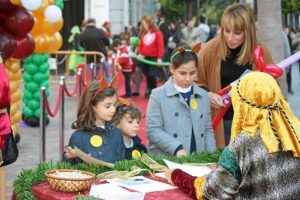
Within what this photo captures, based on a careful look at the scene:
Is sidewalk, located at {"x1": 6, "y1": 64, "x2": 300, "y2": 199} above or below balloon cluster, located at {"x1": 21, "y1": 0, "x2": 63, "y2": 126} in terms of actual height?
below

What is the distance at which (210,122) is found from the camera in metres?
5.76

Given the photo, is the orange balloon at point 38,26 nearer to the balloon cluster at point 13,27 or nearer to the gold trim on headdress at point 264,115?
the balloon cluster at point 13,27

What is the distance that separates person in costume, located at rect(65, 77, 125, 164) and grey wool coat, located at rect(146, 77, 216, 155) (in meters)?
0.34

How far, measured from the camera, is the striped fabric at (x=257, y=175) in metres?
3.63

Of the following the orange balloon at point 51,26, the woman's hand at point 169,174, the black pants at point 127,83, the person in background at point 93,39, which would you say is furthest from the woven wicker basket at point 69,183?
the person in background at point 93,39

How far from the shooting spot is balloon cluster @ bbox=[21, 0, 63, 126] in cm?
1073

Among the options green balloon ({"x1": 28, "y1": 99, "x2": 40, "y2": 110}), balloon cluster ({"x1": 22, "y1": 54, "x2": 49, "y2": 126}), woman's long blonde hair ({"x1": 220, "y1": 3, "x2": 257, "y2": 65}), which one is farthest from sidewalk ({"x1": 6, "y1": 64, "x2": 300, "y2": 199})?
woman's long blonde hair ({"x1": 220, "y1": 3, "x2": 257, "y2": 65})

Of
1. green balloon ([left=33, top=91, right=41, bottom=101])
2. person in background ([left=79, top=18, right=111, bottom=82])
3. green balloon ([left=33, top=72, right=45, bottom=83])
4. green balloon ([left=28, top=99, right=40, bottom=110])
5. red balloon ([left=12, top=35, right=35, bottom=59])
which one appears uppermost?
person in background ([left=79, top=18, right=111, bottom=82])

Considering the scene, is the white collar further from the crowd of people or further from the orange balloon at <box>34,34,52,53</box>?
the orange balloon at <box>34,34,52,53</box>

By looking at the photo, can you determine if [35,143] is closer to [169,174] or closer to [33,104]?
[33,104]

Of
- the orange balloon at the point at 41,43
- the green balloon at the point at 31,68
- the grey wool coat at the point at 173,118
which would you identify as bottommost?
the grey wool coat at the point at 173,118

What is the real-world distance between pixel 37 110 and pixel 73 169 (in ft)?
27.2

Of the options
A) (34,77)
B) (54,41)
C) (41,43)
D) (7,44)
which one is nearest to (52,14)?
(41,43)

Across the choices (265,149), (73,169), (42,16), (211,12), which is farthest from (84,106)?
(211,12)
